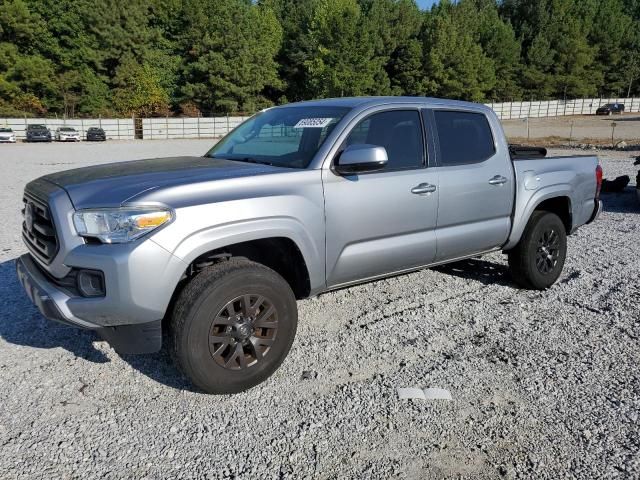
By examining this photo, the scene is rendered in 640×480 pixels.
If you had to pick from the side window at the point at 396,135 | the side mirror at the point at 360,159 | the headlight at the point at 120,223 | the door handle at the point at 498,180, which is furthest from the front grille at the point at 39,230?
the door handle at the point at 498,180

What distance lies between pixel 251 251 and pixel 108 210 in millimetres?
1045

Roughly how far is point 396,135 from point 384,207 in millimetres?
689

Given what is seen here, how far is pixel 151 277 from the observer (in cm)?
285

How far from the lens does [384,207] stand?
3.79m

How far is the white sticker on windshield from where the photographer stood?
12.6ft

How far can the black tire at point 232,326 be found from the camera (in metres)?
3.03

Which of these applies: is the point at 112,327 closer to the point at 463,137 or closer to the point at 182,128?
the point at 463,137

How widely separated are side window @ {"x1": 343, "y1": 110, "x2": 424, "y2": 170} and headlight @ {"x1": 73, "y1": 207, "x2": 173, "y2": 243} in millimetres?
1658

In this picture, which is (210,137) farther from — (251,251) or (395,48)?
(251,251)

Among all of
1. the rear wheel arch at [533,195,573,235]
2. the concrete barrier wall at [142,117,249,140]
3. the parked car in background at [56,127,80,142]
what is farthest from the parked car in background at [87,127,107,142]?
the rear wheel arch at [533,195,573,235]

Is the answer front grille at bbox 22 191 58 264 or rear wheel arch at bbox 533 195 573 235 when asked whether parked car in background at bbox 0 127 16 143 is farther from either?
rear wheel arch at bbox 533 195 573 235

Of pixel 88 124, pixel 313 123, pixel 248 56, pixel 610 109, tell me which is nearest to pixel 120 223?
pixel 313 123

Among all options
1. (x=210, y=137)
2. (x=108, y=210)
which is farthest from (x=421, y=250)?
(x=210, y=137)

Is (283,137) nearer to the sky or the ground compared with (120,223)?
nearer to the sky
